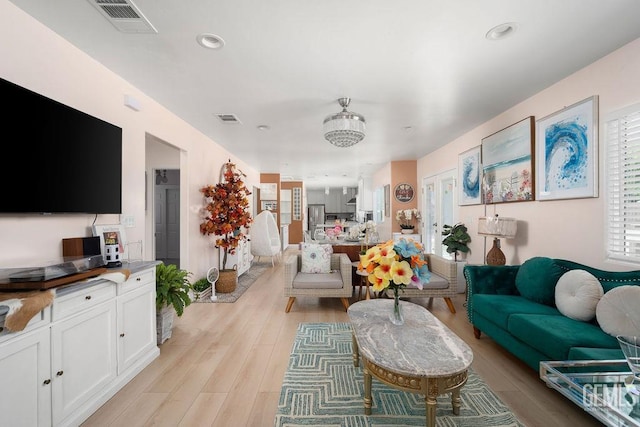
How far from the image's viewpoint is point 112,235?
2408mm

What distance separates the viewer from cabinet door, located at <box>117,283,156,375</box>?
2099mm

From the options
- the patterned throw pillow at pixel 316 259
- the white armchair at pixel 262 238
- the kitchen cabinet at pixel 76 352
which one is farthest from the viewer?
the white armchair at pixel 262 238

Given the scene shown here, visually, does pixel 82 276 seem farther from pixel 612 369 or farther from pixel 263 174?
pixel 263 174

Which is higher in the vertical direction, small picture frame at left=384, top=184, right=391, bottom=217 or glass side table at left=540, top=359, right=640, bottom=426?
small picture frame at left=384, top=184, right=391, bottom=217

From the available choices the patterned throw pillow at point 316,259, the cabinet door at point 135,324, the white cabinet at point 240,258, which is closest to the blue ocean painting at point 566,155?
the patterned throw pillow at point 316,259

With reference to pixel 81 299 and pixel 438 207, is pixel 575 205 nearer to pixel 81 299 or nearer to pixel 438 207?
pixel 438 207

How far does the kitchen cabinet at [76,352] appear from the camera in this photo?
1377 mm

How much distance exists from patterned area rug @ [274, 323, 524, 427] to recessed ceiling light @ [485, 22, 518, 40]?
255 centimetres

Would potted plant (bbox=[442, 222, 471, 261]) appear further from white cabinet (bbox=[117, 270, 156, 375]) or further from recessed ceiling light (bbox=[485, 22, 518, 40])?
white cabinet (bbox=[117, 270, 156, 375])

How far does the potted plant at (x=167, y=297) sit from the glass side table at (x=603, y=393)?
2819 millimetres

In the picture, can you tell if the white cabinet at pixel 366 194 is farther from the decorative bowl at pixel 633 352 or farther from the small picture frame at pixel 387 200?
the decorative bowl at pixel 633 352

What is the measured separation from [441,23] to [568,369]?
2.37 metres

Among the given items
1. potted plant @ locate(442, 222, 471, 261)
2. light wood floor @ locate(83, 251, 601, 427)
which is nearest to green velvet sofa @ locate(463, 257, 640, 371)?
light wood floor @ locate(83, 251, 601, 427)

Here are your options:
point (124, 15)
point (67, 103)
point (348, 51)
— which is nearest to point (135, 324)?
point (67, 103)
